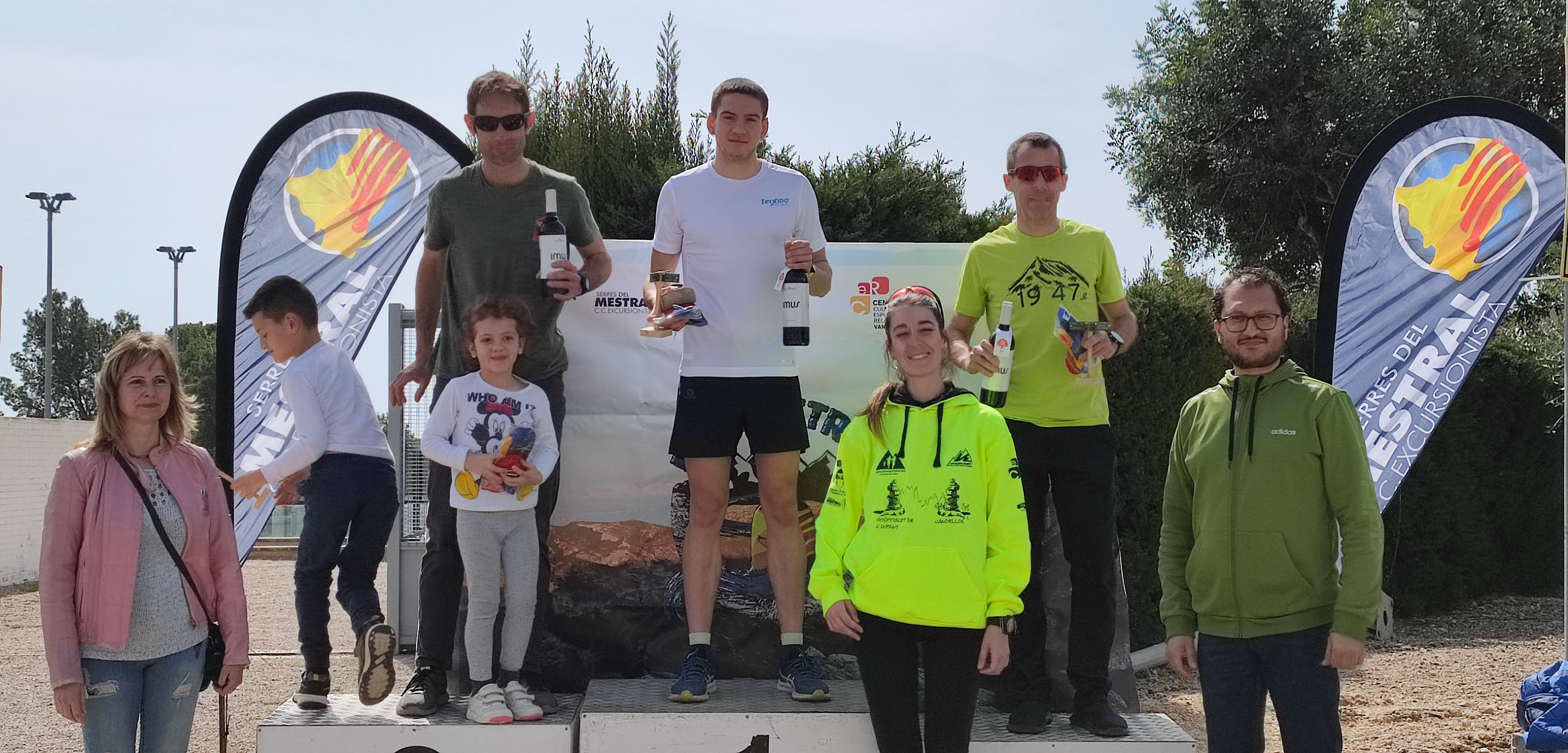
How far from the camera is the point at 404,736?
3.69 m

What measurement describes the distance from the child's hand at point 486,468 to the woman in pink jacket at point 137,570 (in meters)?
0.70

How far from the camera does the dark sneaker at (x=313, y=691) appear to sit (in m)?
3.91

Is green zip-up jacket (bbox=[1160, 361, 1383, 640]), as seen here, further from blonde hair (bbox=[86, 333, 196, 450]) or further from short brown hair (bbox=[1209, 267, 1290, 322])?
blonde hair (bbox=[86, 333, 196, 450])

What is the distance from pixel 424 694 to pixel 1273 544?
2.64 metres

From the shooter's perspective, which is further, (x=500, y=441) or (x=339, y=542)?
(x=339, y=542)

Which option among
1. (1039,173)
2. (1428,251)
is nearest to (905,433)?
(1039,173)

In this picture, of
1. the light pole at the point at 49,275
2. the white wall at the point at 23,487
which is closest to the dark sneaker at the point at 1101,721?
the white wall at the point at 23,487

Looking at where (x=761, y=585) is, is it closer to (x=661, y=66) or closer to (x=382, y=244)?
(x=382, y=244)

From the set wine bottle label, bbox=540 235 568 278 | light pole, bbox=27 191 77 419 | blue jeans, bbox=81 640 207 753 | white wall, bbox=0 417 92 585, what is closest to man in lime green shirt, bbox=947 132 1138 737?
wine bottle label, bbox=540 235 568 278

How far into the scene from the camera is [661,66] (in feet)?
32.7

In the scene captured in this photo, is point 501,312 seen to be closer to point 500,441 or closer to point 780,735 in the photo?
point 500,441

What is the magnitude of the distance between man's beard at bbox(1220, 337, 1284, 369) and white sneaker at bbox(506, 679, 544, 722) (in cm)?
237

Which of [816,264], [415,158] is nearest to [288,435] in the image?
[415,158]

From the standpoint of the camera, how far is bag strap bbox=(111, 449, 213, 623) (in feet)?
10.5
